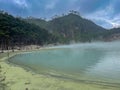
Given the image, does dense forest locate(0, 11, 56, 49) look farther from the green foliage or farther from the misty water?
the misty water

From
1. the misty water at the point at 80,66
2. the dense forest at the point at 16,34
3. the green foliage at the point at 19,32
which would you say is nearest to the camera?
the misty water at the point at 80,66

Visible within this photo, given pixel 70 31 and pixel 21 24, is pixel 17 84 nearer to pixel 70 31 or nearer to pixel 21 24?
pixel 21 24

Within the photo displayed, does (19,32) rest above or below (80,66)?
above

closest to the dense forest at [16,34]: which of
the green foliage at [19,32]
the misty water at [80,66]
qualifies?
the green foliage at [19,32]

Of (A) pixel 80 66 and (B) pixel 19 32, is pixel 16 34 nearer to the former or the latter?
(B) pixel 19 32

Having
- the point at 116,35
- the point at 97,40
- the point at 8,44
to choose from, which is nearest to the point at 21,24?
the point at 8,44

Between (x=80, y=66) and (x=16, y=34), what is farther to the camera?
(x=16, y=34)

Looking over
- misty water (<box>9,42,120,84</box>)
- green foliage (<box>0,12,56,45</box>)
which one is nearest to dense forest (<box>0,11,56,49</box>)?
green foliage (<box>0,12,56,45</box>)

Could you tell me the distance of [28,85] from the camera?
14766 millimetres

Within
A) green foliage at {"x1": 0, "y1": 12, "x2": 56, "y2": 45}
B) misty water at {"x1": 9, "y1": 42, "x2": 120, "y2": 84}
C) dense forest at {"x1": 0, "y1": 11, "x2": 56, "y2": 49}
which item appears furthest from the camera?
dense forest at {"x1": 0, "y1": 11, "x2": 56, "y2": 49}

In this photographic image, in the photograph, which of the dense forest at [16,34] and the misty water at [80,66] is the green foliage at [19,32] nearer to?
the dense forest at [16,34]

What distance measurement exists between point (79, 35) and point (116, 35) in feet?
95.3

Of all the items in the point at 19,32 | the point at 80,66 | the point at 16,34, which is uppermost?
the point at 19,32

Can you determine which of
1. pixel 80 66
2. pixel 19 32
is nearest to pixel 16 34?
pixel 19 32
